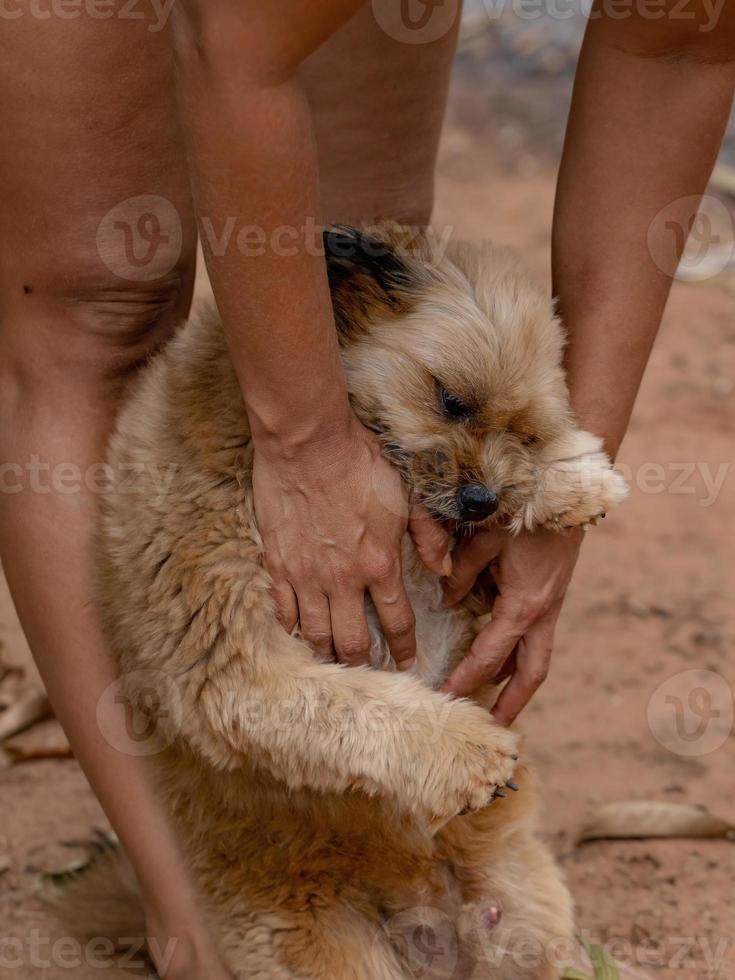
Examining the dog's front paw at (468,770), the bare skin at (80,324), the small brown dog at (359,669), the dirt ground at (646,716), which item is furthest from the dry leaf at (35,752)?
the dog's front paw at (468,770)

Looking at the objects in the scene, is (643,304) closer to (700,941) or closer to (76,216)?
(76,216)

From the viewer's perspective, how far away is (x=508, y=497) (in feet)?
8.02

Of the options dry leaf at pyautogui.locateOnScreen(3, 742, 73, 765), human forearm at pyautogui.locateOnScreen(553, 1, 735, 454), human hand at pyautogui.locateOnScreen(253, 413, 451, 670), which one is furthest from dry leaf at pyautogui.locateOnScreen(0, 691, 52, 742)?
human forearm at pyautogui.locateOnScreen(553, 1, 735, 454)

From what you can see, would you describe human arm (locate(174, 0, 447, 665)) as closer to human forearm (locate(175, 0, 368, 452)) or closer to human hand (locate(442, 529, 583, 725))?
human forearm (locate(175, 0, 368, 452))

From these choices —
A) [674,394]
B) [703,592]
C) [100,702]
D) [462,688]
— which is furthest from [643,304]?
[674,394]

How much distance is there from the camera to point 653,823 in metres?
3.33

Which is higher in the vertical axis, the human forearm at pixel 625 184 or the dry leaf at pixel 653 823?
the human forearm at pixel 625 184

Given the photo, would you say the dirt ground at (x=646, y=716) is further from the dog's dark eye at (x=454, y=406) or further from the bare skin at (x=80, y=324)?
the dog's dark eye at (x=454, y=406)

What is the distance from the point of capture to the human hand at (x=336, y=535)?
229cm

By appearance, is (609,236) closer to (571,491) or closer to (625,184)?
(625,184)

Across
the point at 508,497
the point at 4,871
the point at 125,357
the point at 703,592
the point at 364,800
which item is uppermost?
the point at 125,357

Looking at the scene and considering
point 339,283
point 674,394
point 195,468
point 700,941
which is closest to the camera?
point 195,468

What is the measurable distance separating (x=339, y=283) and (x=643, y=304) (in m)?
0.64

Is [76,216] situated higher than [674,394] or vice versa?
[76,216]
